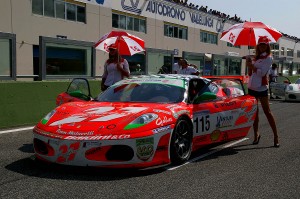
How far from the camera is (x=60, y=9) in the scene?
22812 mm

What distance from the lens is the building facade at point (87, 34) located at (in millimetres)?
20219

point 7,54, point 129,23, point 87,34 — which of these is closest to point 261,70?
point 7,54

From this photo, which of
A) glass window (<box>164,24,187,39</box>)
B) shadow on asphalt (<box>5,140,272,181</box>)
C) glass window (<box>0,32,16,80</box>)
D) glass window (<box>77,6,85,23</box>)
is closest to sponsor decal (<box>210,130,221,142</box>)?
shadow on asphalt (<box>5,140,272,181</box>)

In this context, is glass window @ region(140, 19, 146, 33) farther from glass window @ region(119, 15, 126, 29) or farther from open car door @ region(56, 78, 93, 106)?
open car door @ region(56, 78, 93, 106)

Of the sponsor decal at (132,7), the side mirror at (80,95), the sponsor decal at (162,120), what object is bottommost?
the sponsor decal at (162,120)

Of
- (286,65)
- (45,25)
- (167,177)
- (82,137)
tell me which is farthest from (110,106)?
(286,65)

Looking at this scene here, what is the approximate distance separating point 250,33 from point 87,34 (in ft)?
61.9

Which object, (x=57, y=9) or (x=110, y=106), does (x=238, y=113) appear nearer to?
(x=110, y=106)

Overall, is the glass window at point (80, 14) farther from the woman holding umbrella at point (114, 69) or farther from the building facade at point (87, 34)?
the woman holding umbrella at point (114, 69)

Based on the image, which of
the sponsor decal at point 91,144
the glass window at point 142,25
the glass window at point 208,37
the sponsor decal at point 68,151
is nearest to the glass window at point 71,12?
the glass window at point 142,25

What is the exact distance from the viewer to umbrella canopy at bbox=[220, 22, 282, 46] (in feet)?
24.0

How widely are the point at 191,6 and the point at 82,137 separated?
33928mm

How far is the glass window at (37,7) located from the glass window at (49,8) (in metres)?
0.27

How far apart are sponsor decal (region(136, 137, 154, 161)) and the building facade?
9319 millimetres
